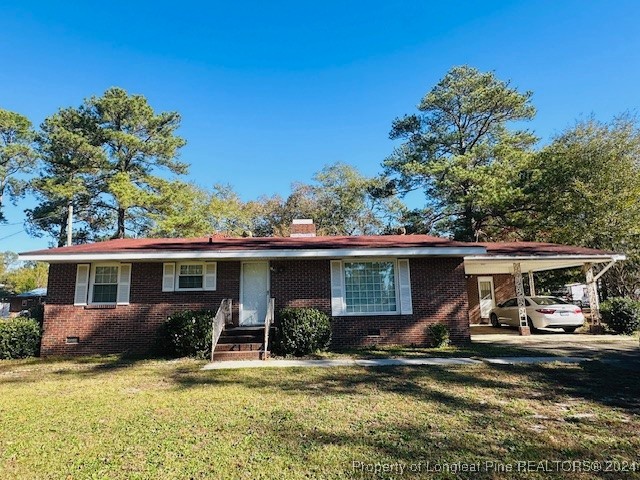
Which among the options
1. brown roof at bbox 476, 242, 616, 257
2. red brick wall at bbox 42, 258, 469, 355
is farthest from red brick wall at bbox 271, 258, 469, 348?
brown roof at bbox 476, 242, 616, 257

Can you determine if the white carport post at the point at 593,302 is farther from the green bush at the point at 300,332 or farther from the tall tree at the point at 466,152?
the green bush at the point at 300,332

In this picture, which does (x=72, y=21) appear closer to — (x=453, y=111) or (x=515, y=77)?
(x=453, y=111)

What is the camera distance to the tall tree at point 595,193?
1809 cm

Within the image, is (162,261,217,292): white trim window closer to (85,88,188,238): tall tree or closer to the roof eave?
the roof eave

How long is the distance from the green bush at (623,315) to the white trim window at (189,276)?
45.5ft

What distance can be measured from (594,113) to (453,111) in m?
8.09

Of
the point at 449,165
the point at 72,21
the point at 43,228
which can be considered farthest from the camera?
the point at 43,228

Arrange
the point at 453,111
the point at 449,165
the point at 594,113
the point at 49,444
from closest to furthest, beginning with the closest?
the point at 49,444, the point at 594,113, the point at 449,165, the point at 453,111

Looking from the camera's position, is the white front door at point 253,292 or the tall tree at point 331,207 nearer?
the white front door at point 253,292

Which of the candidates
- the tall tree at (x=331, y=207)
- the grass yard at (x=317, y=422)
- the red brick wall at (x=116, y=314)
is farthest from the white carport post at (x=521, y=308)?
the tall tree at (x=331, y=207)

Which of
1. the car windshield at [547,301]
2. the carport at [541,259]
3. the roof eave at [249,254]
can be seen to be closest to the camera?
the roof eave at [249,254]

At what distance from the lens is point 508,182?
22109mm

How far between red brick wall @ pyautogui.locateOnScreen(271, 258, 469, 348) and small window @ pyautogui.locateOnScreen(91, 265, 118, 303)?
15.4ft

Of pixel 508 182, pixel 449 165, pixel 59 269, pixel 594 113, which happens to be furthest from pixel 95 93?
pixel 594 113
